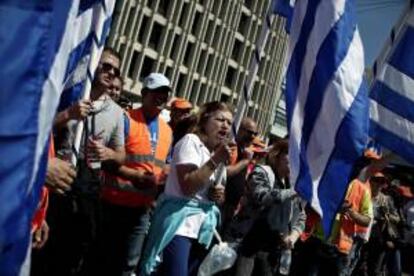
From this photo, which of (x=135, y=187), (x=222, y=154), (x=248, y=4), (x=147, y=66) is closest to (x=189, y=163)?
(x=222, y=154)

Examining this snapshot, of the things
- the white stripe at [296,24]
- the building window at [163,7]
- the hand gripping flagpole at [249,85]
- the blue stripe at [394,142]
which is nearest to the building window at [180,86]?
the building window at [163,7]

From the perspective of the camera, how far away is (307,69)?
4.27 metres

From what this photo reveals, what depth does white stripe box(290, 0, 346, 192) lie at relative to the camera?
13.5ft

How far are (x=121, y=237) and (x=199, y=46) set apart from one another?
4402cm

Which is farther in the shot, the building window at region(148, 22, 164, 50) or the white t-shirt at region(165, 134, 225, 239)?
the building window at region(148, 22, 164, 50)

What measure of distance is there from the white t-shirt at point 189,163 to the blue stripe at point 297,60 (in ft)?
2.17

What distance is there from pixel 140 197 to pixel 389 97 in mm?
2093

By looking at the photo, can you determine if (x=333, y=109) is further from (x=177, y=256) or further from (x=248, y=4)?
(x=248, y=4)

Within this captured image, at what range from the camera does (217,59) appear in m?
50.3

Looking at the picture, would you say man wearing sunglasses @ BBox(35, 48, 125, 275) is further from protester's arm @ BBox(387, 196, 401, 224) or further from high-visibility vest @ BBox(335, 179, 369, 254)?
protester's arm @ BBox(387, 196, 401, 224)

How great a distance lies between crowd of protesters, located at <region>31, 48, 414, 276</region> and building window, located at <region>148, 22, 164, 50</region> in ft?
127

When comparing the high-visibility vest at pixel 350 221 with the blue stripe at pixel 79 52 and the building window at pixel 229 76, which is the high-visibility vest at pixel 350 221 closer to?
the blue stripe at pixel 79 52

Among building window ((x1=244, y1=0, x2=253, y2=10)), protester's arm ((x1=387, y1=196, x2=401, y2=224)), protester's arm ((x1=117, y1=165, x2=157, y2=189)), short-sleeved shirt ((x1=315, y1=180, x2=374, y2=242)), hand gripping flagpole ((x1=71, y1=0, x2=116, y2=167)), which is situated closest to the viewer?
hand gripping flagpole ((x1=71, y1=0, x2=116, y2=167))

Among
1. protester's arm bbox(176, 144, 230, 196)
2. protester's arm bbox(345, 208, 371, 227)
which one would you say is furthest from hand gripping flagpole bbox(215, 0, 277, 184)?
protester's arm bbox(345, 208, 371, 227)
